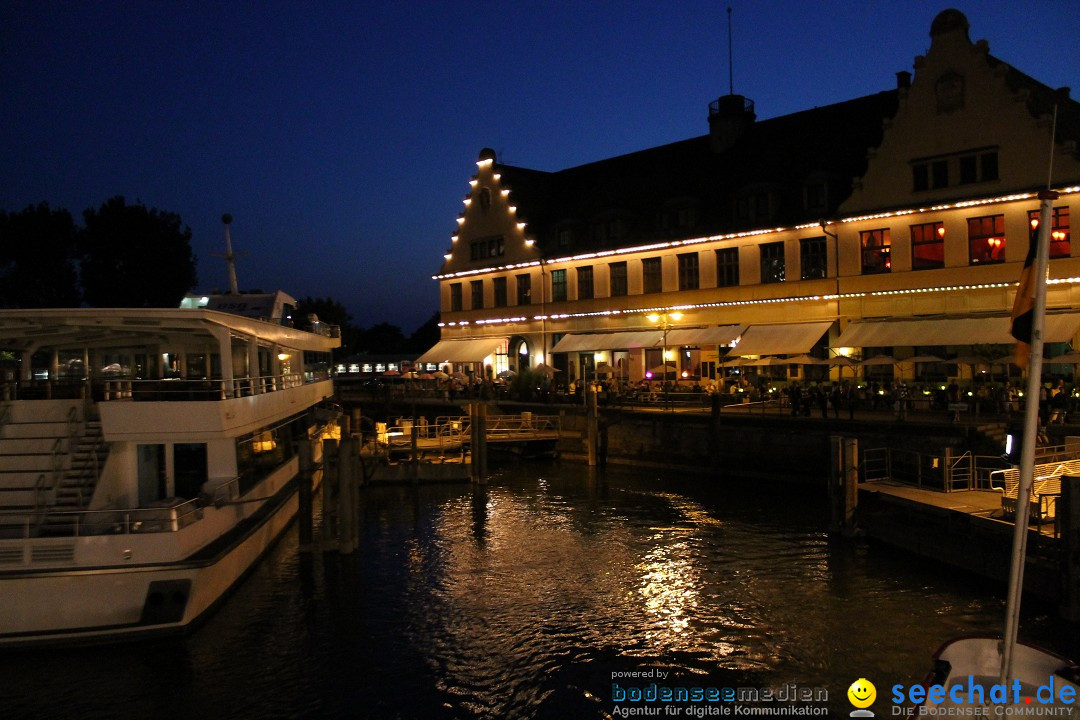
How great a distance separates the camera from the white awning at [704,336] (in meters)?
43.4

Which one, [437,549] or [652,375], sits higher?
[652,375]

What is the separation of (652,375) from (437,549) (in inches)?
1022

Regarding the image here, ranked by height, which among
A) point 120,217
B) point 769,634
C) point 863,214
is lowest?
point 769,634

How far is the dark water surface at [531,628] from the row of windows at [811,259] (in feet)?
55.8

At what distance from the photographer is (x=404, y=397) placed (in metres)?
55.3

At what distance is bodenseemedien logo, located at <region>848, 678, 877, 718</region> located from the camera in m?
13.2

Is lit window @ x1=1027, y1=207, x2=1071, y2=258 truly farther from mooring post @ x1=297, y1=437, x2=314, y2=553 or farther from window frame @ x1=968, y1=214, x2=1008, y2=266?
mooring post @ x1=297, y1=437, x2=314, y2=553

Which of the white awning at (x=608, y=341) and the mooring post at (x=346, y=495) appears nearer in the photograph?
the mooring post at (x=346, y=495)

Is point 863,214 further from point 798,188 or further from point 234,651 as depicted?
point 234,651

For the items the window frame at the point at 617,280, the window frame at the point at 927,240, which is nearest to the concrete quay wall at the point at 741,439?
the window frame at the point at 927,240

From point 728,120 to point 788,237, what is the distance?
11.6 m

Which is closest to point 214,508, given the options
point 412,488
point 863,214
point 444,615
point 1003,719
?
point 444,615

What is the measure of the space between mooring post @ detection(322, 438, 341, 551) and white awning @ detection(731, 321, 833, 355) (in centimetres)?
2363

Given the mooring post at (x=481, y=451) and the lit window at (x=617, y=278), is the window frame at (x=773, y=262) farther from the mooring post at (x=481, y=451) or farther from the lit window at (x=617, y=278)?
the mooring post at (x=481, y=451)
